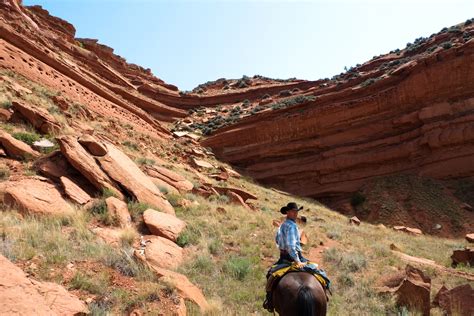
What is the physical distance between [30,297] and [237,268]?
506cm

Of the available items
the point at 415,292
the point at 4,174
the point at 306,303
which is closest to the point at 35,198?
the point at 4,174

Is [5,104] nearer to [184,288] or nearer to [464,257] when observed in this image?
[184,288]

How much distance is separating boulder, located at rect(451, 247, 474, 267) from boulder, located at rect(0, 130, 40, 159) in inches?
537

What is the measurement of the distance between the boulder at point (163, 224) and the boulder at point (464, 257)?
8.68m

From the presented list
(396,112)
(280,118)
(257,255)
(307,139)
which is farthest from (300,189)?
(257,255)

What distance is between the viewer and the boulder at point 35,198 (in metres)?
8.27

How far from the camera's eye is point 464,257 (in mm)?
11375

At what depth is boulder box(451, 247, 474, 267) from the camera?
36.9ft

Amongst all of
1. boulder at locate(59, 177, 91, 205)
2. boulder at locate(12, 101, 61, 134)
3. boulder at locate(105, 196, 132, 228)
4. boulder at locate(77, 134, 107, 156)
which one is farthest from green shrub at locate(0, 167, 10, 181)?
boulder at locate(12, 101, 61, 134)

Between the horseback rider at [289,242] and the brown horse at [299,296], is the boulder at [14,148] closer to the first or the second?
the horseback rider at [289,242]

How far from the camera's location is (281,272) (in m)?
5.68

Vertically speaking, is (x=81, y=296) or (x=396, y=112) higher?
(x=396, y=112)

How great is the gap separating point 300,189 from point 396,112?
9327mm

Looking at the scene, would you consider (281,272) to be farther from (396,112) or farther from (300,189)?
(396,112)
